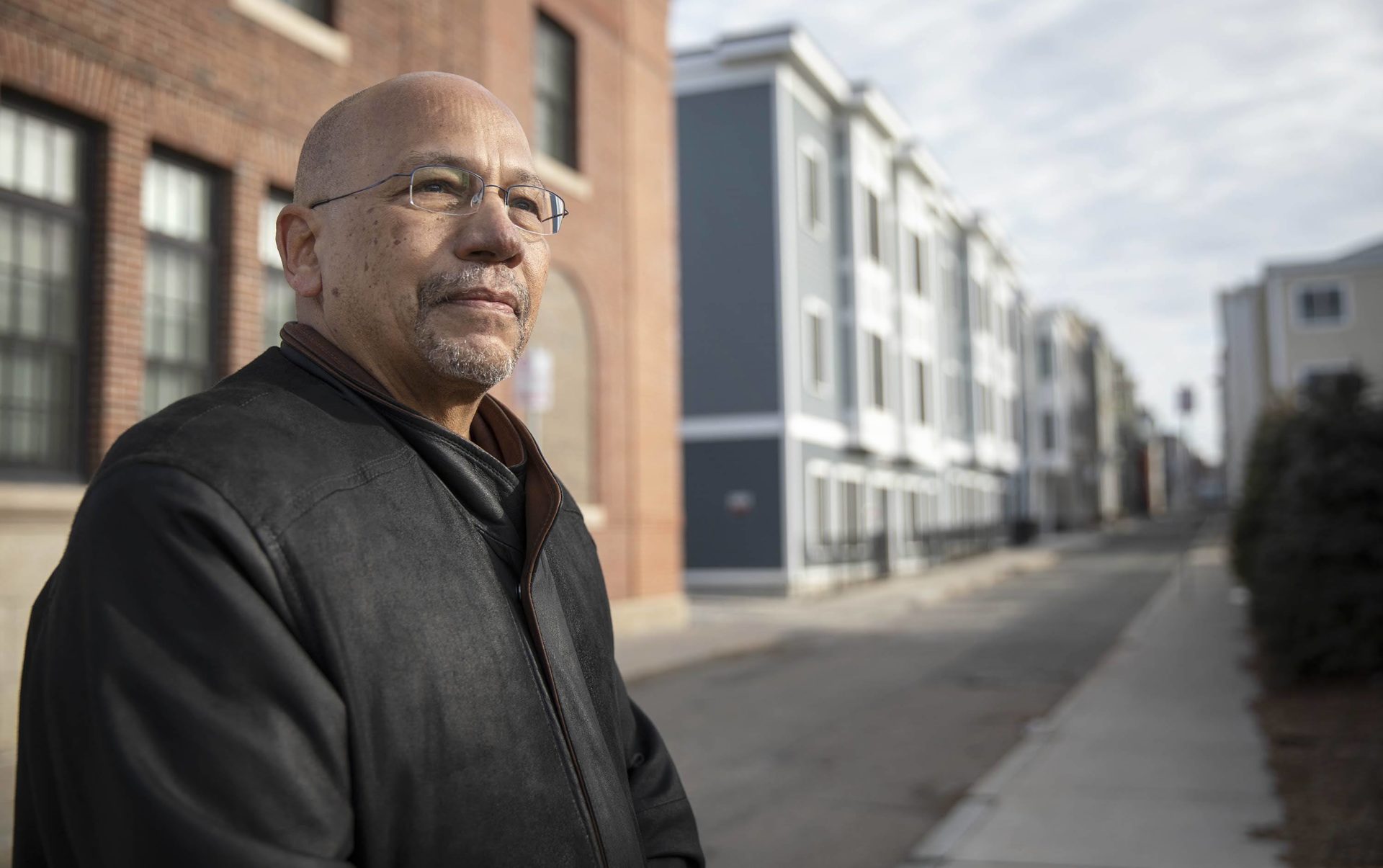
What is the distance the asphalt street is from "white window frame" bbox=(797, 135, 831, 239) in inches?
360

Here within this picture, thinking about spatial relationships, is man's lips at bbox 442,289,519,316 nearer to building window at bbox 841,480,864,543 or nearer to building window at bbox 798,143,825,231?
building window at bbox 798,143,825,231

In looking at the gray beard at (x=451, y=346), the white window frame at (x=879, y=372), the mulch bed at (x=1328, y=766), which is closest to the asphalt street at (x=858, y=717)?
the mulch bed at (x=1328, y=766)

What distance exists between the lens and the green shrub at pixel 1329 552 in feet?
31.4

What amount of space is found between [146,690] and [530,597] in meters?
0.57

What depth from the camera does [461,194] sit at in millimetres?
1884

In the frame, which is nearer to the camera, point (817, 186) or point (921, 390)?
point (817, 186)

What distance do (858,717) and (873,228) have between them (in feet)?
69.9

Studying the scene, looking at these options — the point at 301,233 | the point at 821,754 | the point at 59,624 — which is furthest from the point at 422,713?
the point at 821,754

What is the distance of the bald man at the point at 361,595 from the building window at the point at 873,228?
28712mm

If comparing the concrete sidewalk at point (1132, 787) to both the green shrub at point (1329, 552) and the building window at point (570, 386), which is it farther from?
the building window at point (570, 386)

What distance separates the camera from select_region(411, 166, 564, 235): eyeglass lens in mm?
1834

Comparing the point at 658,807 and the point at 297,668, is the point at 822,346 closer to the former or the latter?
the point at 658,807

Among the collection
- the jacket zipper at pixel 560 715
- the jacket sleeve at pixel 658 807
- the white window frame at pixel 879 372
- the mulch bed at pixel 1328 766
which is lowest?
the mulch bed at pixel 1328 766

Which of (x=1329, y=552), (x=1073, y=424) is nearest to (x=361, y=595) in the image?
(x=1329, y=552)
